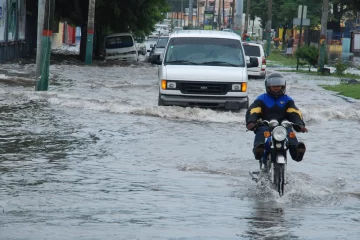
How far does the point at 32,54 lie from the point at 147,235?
153 ft

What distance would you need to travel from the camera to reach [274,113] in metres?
11.2

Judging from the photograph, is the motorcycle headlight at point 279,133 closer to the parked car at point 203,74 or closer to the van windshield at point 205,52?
the parked car at point 203,74

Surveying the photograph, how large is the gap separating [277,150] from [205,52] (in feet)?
35.5

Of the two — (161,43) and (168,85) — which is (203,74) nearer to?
(168,85)

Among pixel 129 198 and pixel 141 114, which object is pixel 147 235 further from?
pixel 141 114

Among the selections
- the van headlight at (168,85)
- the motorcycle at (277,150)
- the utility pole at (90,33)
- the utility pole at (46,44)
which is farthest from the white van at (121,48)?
the motorcycle at (277,150)

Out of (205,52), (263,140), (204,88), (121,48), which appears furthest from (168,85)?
(121,48)

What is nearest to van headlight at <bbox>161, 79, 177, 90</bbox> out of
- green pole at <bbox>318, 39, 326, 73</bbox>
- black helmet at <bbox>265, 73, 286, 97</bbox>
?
black helmet at <bbox>265, 73, 286, 97</bbox>

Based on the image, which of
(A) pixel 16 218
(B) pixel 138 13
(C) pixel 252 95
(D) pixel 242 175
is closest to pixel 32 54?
(B) pixel 138 13

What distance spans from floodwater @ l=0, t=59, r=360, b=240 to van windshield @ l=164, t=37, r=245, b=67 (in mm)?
1200

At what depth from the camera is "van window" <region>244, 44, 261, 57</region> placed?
39.4m

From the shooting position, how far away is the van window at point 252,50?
3944cm

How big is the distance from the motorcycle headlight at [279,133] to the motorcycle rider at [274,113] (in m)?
0.30

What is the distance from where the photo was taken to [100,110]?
2159cm
